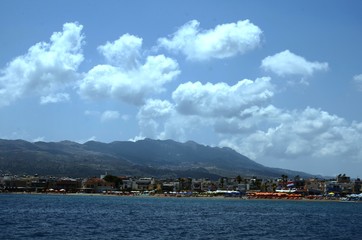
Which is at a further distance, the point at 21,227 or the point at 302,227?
the point at 302,227

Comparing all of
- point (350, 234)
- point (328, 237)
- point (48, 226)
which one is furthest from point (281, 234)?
point (48, 226)

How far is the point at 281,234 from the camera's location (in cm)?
6178

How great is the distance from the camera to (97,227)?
64.0 m

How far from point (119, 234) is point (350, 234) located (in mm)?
26883

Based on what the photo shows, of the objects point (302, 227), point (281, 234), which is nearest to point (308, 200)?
point (302, 227)

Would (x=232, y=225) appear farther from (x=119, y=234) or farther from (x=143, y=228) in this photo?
(x=119, y=234)

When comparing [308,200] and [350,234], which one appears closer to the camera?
[350,234]

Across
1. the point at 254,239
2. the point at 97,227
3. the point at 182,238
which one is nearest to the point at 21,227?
the point at 97,227

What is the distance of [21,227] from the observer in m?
62.2

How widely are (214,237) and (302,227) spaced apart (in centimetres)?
2082

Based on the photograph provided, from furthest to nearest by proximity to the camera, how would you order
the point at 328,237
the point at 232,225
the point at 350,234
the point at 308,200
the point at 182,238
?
the point at 308,200 < the point at 232,225 < the point at 350,234 < the point at 328,237 < the point at 182,238

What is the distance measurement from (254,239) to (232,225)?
53.2 ft

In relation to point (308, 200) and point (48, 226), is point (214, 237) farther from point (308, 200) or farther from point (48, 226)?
point (308, 200)

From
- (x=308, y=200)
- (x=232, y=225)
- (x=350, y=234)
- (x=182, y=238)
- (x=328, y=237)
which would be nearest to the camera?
(x=182, y=238)
